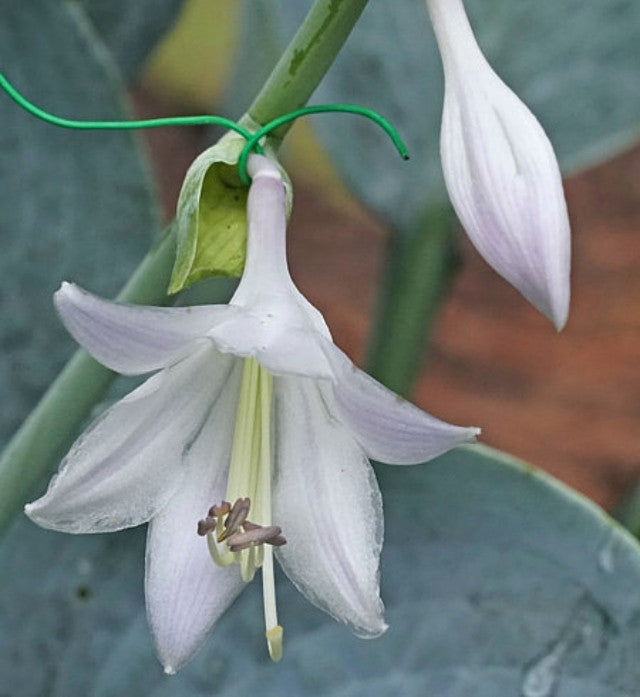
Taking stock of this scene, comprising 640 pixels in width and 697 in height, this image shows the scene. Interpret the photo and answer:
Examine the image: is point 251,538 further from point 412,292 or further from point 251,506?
point 412,292

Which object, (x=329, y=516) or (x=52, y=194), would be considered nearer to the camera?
(x=329, y=516)

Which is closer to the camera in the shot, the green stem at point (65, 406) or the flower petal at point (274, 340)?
the flower petal at point (274, 340)

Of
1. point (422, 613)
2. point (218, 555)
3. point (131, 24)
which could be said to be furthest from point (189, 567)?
point (131, 24)

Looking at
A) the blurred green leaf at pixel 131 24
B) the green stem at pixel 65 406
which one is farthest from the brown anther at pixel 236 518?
the blurred green leaf at pixel 131 24

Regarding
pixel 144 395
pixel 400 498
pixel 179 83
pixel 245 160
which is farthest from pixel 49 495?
pixel 179 83

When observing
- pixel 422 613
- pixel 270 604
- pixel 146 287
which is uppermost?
pixel 146 287

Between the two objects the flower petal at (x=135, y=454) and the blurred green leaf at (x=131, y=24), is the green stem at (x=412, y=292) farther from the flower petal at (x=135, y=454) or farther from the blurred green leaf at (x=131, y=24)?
the flower petal at (x=135, y=454)
